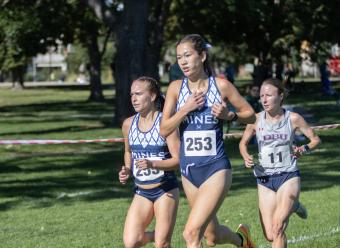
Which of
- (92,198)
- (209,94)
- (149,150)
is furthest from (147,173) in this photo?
(92,198)

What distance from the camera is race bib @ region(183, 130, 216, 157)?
263 inches

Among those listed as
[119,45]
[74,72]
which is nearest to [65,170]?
[119,45]

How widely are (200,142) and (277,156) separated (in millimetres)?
1474

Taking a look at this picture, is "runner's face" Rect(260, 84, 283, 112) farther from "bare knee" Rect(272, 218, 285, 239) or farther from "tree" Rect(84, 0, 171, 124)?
"tree" Rect(84, 0, 171, 124)

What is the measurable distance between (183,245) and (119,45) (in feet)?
57.8

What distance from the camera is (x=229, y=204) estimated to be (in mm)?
12203

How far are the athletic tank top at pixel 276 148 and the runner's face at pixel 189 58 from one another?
1.52m

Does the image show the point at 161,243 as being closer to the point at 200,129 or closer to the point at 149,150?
the point at 149,150

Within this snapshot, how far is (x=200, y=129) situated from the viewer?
668 centimetres

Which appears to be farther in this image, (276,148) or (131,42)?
(131,42)

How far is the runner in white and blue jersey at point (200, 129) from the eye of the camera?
21.7ft

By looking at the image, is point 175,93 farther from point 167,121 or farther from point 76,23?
point 76,23

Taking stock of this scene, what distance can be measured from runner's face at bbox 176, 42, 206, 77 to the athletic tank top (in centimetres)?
152

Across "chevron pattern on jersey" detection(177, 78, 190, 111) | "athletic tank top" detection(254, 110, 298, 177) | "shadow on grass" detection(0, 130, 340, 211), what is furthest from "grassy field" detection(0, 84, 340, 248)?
"chevron pattern on jersey" detection(177, 78, 190, 111)
